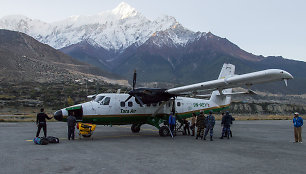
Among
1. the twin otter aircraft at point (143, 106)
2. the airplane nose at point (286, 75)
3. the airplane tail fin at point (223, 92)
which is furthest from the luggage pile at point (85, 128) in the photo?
the airplane tail fin at point (223, 92)

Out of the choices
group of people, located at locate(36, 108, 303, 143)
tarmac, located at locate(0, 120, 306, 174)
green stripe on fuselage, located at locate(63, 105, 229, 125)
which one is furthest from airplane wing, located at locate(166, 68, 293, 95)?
tarmac, located at locate(0, 120, 306, 174)

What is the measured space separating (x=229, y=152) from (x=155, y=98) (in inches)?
305

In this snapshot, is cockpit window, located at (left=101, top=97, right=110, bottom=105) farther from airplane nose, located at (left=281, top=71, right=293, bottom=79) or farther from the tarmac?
airplane nose, located at (left=281, top=71, right=293, bottom=79)

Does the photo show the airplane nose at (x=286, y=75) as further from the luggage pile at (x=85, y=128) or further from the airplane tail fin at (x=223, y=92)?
the luggage pile at (x=85, y=128)

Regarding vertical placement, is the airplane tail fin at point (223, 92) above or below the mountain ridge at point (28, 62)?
below

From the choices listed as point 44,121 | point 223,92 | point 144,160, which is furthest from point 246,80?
point 44,121

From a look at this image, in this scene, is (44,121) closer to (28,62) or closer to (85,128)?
(85,128)

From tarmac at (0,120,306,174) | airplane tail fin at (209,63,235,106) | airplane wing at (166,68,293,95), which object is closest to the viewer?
tarmac at (0,120,306,174)

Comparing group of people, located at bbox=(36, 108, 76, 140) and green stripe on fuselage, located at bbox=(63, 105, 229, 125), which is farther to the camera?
green stripe on fuselage, located at bbox=(63, 105, 229, 125)

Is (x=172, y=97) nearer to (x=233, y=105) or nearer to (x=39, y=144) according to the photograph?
(x=39, y=144)

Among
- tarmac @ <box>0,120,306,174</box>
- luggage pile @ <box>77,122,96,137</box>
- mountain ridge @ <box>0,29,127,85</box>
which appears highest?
mountain ridge @ <box>0,29,127,85</box>

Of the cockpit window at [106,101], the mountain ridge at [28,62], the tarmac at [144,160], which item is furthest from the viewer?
the mountain ridge at [28,62]

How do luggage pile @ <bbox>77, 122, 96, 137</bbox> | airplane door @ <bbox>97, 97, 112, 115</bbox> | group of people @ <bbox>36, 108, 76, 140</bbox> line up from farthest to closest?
A: 1. airplane door @ <bbox>97, 97, 112, 115</bbox>
2. luggage pile @ <bbox>77, 122, 96, 137</bbox>
3. group of people @ <bbox>36, 108, 76, 140</bbox>

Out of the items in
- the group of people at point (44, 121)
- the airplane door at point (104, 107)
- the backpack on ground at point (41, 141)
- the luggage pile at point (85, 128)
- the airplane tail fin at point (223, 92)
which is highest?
the airplane tail fin at point (223, 92)
